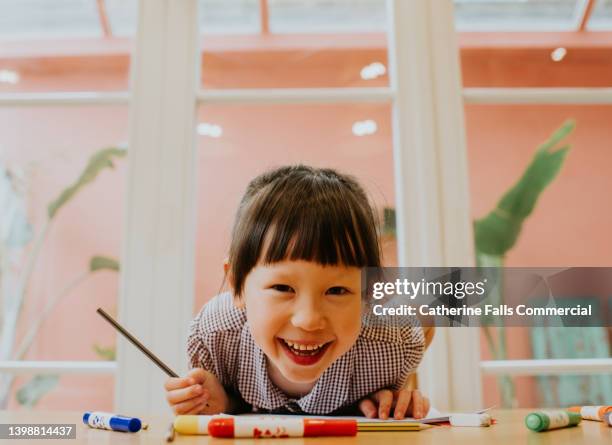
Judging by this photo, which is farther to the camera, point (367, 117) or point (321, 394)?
point (367, 117)

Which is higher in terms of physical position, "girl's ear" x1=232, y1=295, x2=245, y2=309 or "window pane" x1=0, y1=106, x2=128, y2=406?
"window pane" x1=0, y1=106, x2=128, y2=406

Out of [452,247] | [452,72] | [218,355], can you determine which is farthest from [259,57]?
[218,355]

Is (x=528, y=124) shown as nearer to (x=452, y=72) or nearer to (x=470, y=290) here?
(x=452, y=72)

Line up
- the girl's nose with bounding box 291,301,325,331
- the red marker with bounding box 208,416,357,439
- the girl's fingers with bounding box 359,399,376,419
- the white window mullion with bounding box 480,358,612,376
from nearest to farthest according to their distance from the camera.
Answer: the red marker with bounding box 208,416,357,439 → the girl's nose with bounding box 291,301,325,331 → the girl's fingers with bounding box 359,399,376,419 → the white window mullion with bounding box 480,358,612,376

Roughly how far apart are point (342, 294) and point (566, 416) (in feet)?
0.73

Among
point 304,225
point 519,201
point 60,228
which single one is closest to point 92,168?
point 60,228

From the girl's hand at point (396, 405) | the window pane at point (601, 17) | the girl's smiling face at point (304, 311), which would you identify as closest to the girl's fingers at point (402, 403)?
the girl's hand at point (396, 405)

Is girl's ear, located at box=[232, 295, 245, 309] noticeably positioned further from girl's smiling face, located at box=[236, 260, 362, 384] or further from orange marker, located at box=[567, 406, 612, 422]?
orange marker, located at box=[567, 406, 612, 422]

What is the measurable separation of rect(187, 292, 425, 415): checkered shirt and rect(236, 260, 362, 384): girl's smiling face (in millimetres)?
35

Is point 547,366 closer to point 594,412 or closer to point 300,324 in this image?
point 594,412

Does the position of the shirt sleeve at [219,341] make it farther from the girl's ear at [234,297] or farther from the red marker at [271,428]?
the red marker at [271,428]

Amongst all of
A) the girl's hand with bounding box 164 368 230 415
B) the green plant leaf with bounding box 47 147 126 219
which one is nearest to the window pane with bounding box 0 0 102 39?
the green plant leaf with bounding box 47 147 126 219

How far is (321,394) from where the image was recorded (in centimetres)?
65

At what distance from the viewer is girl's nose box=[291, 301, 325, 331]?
0.56 m
